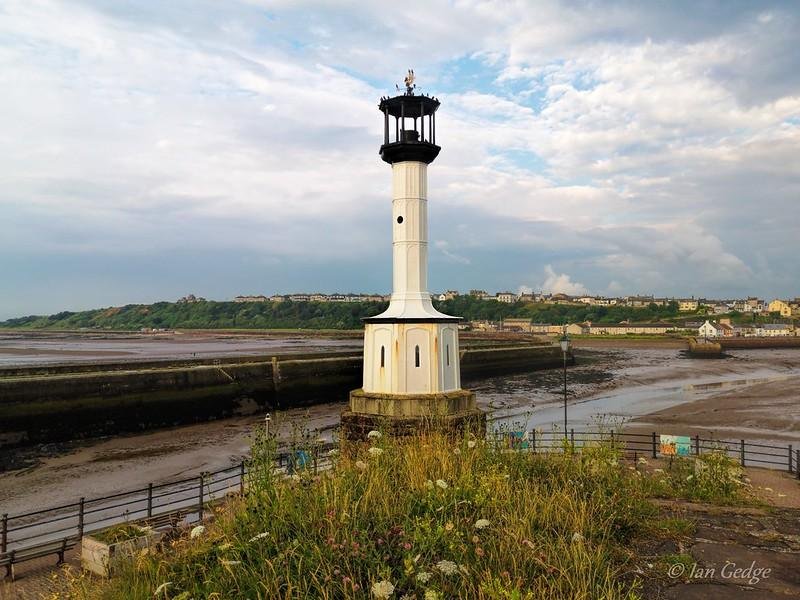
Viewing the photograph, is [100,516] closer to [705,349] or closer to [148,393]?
[148,393]

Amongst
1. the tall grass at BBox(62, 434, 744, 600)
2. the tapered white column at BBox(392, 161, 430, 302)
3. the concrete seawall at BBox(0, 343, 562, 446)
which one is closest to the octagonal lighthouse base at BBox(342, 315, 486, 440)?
the tapered white column at BBox(392, 161, 430, 302)

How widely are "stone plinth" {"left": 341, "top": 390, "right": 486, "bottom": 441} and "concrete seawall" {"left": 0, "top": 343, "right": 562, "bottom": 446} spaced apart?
15548 mm

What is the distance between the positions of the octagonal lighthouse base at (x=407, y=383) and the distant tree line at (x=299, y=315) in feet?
385

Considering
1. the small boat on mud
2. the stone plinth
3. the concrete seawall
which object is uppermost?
the stone plinth

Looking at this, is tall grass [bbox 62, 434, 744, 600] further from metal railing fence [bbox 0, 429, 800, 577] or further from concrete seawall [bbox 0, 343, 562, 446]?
concrete seawall [bbox 0, 343, 562, 446]

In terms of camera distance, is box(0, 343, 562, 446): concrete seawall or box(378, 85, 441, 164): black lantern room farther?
box(0, 343, 562, 446): concrete seawall

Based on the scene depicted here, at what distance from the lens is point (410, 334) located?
1327cm

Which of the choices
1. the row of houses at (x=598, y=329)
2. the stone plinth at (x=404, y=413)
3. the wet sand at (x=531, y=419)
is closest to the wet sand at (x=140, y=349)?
the wet sand at (x=531, y=419)

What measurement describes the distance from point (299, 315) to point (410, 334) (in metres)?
147

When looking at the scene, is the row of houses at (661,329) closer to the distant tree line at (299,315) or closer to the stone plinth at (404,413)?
the distant tree line at (299,315)

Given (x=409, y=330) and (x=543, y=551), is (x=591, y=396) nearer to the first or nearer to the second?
(x=409, y=330)

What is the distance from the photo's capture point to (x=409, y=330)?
13.3 m

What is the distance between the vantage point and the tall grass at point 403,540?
3672 mm

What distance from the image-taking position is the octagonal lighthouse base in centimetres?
1280
